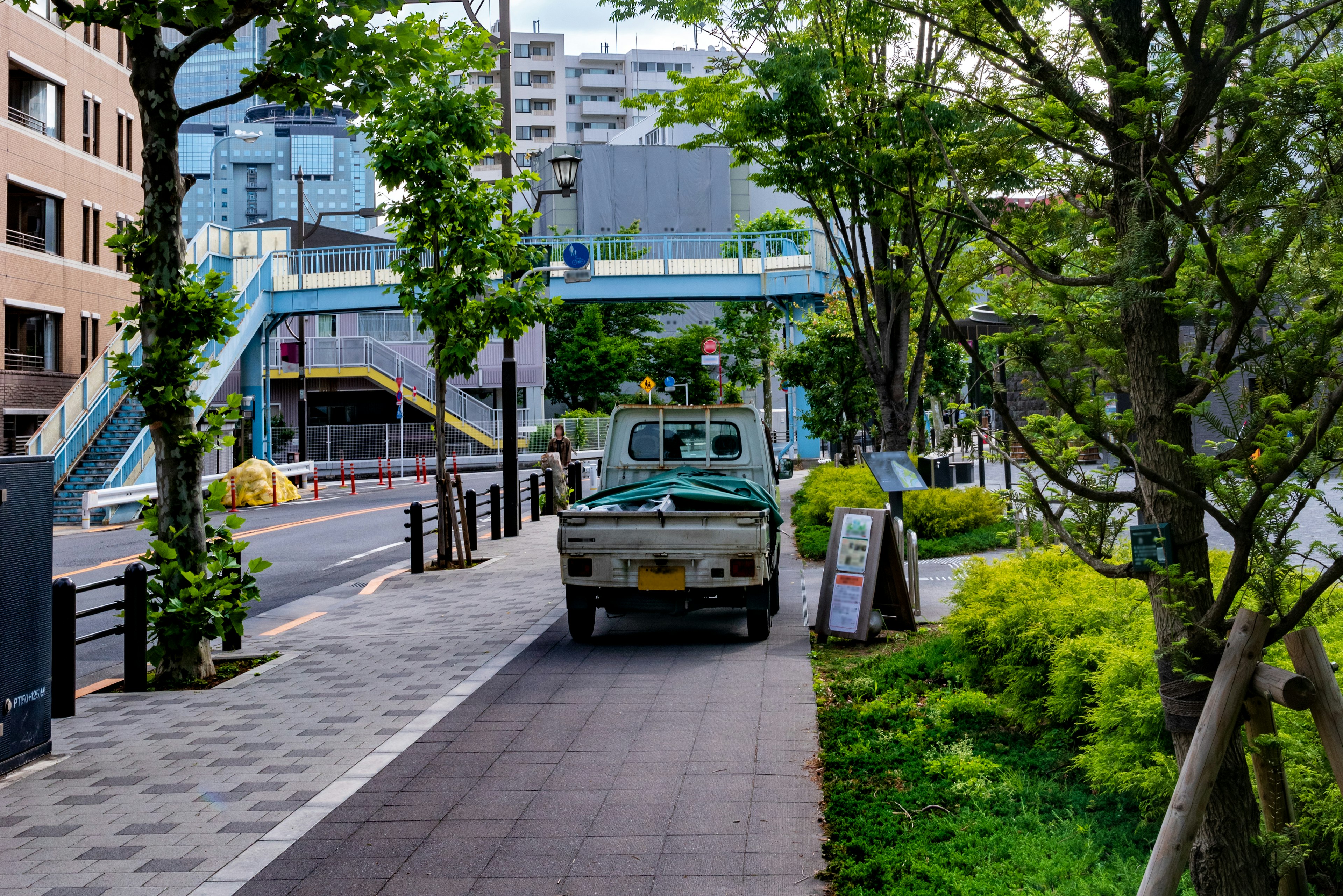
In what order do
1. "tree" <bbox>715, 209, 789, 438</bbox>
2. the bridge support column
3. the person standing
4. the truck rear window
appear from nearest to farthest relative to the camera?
the truck rear window, the person standing, the bridge support column, "tree" <bbox>715, 209, 789, 438</bbox>

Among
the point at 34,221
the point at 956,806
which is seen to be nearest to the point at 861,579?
the point at 956,806

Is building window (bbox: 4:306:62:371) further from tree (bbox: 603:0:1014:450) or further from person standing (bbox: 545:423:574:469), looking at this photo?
tree (bbox: 603:0:1014:450)

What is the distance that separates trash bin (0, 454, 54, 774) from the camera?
20.7ft

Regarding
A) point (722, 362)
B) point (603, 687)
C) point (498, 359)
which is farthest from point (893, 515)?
point (498, 359)

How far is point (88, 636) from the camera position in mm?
8523

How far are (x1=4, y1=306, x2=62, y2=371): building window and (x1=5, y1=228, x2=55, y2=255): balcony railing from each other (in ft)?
5.55

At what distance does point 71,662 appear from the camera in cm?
789

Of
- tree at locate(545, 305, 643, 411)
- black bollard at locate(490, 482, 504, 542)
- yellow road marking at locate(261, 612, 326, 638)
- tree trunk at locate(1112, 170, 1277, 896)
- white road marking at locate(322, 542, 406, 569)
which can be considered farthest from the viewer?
tree at locate(545, 305, 643, 411)

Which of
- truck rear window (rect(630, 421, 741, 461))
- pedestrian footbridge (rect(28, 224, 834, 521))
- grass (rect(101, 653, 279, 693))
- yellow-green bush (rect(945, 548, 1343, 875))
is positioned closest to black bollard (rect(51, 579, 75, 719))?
grass (rect(101, 653, 279, 693))

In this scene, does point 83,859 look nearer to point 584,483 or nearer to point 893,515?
point 893,515

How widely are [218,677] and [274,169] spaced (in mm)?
134752

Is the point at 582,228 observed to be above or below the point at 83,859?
above

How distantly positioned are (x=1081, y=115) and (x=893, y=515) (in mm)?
6490

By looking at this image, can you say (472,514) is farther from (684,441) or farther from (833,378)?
(833,378)
